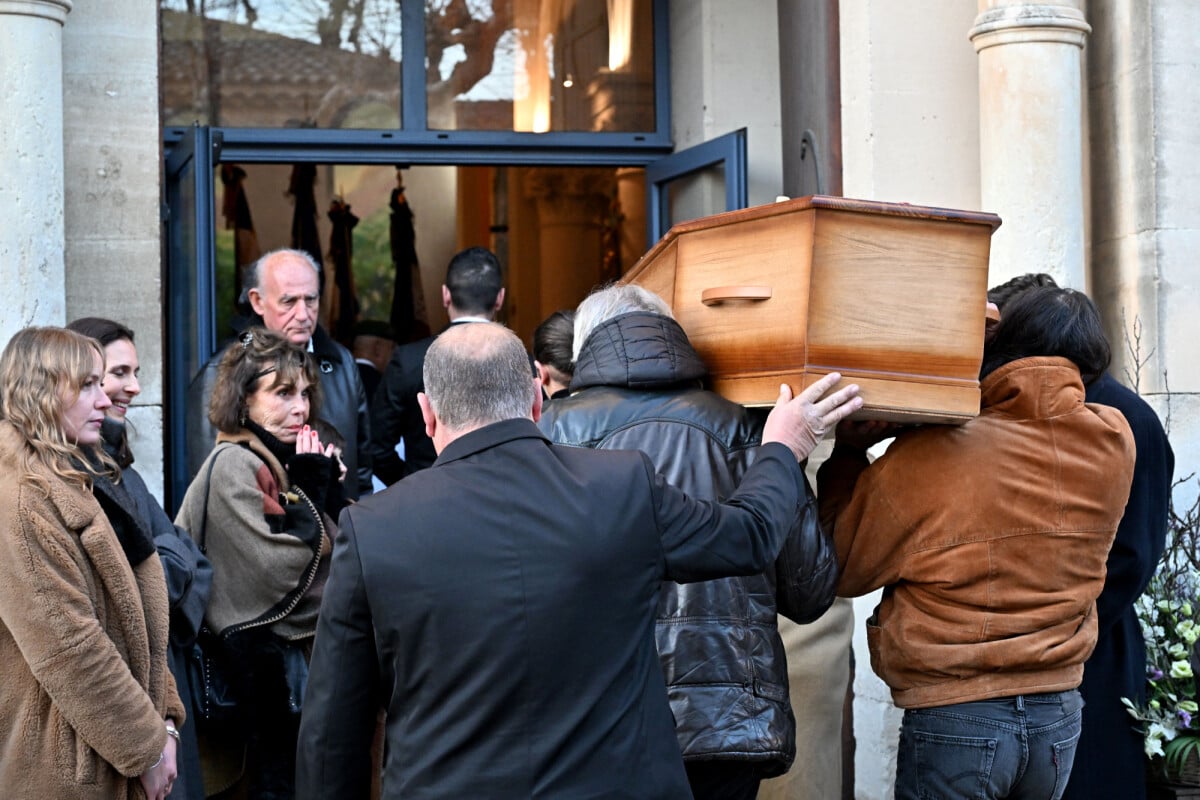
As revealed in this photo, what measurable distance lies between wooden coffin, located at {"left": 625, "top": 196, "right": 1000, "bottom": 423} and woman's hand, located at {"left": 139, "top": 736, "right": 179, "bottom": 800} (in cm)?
155

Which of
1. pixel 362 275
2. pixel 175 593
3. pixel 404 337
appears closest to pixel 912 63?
pixel 175 593

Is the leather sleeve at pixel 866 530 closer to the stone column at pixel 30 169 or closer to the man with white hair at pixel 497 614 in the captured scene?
the man with white hair at pixel 497 614

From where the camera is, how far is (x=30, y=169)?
5.00m

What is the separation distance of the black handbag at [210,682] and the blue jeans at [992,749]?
78.6 inches

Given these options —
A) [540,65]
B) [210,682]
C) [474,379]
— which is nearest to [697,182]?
[540,65]

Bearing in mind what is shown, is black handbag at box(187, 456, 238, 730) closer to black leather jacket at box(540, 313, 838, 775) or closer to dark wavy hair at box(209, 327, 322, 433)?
dark wavy hair at box(209, 327, 322, 433)

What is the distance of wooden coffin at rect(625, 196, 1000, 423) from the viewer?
118 inches

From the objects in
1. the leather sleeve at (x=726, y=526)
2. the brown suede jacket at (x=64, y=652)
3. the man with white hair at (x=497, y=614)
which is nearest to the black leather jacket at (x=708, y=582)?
the leather sleeve at (x=726, y=526)

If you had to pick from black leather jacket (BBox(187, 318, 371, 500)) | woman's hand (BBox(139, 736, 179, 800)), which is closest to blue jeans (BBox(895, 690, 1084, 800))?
woman's hand (BBox(139, 736, 179, 800))

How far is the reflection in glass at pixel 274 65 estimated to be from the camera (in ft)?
24.5

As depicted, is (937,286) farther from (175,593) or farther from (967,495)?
(175,593)

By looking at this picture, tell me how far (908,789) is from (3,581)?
1.97 m

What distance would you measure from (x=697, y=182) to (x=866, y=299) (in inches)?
158

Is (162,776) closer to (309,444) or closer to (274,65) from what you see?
(309,444)
